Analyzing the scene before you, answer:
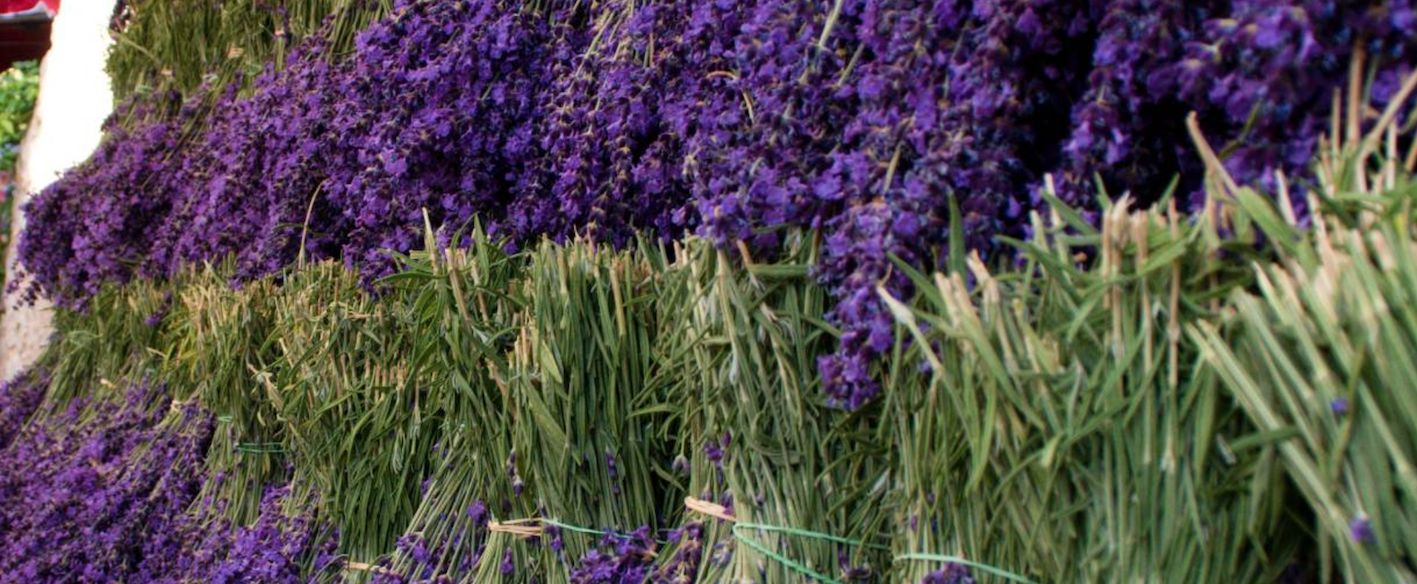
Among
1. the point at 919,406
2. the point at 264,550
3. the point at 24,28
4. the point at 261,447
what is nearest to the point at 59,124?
the point at 24,28

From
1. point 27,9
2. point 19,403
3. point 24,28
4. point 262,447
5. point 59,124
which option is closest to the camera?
point 262,447

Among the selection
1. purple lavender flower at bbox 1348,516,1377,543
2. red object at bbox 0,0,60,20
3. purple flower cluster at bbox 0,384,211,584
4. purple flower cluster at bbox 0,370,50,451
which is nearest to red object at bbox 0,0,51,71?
red object at bbox 0,0,60,20

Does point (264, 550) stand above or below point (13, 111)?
below

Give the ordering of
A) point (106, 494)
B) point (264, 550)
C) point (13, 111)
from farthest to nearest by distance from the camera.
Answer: point (13, 111) → point (106, 494) → point (264, 550)

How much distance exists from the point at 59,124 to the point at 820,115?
486 centimetres

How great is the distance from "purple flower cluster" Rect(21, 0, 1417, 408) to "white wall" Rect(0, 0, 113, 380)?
2.90 metres

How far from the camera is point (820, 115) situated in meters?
1.51

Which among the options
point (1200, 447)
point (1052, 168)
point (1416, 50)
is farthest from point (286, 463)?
point (1416, 50)

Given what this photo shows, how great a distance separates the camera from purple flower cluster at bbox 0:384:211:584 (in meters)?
3.09

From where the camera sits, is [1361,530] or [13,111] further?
[13,111]

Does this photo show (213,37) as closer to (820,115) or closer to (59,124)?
(59,124)

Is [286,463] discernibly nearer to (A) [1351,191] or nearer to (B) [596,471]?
(B) [596,471]

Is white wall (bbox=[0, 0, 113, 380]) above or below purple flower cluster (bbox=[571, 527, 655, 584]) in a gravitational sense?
above

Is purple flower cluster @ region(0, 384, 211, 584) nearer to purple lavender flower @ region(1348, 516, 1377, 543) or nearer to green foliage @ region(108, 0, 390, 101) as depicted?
green foliage @ region(108, 0, 390, 101)
